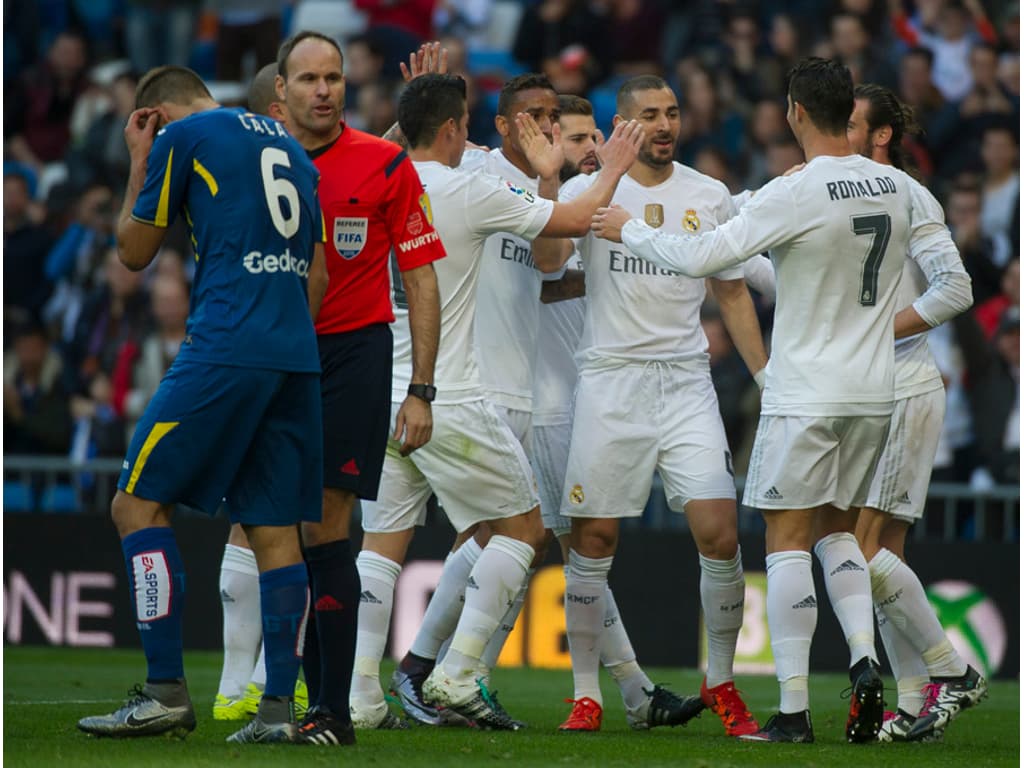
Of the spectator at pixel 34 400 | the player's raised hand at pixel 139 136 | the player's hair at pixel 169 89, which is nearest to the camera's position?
the player's raised hand at pixel 139 136

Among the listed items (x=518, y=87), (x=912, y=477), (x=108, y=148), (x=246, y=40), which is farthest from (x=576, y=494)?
(x=246, y=40)

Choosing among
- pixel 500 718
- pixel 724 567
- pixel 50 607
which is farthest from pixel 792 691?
pixel 50 607

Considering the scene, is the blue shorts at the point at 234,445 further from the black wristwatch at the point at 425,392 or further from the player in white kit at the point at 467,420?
the player in white kit at the point at 467,420

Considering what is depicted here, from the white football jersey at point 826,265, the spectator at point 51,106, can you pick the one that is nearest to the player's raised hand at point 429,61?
the white football jersey at point 826,265

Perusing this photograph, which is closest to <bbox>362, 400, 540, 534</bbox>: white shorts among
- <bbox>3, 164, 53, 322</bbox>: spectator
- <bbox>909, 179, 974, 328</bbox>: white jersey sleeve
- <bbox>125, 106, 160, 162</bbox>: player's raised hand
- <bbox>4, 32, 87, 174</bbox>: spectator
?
<bbox>125, 106, 160, 162</bbox>: player's raised hand

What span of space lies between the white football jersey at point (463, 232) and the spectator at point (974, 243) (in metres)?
6.50

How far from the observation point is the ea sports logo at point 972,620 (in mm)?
11836

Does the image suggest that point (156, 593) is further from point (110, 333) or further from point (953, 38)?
point (953, 38)

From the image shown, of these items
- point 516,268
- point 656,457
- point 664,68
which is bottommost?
point 656,457

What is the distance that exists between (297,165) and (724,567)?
104 inches

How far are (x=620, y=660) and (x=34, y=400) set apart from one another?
26.0 feet

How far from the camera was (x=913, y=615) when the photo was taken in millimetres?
7602

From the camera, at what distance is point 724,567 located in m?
7.64

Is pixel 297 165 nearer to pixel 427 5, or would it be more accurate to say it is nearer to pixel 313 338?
pixel 313 338
